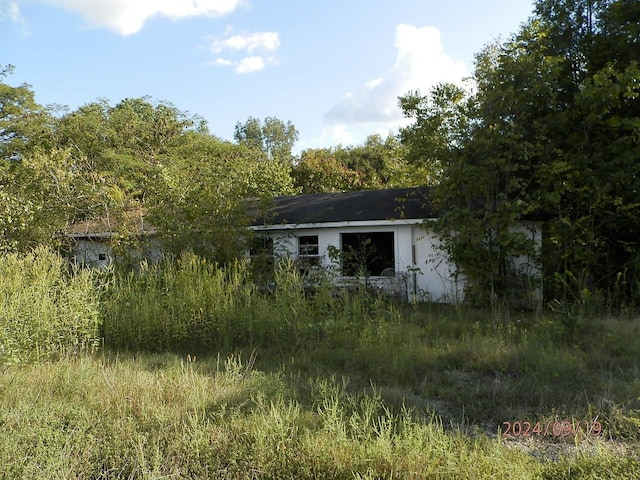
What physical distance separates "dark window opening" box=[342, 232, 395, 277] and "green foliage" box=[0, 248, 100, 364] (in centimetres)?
760

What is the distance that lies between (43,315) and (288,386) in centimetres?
350

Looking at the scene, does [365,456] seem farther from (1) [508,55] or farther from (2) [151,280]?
(1) [508,55]

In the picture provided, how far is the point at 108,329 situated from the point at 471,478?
618 cm

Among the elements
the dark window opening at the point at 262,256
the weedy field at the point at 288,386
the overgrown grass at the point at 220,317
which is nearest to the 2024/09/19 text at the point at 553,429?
the weedy field at the point at 288,386

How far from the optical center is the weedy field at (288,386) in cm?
376

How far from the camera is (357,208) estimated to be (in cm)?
1502

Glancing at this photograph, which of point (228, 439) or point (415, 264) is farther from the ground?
point (415, 264)

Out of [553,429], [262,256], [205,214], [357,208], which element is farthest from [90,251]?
[553,429]

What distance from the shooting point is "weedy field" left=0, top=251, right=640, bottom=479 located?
3.76 metres

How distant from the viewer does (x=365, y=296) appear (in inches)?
396

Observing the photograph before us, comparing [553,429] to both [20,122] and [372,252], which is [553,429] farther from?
[20,122]

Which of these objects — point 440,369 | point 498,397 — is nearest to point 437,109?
point 440,369

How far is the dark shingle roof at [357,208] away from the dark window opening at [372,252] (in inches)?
29.4

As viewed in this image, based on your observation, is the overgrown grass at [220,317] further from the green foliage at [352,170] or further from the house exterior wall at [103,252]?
the green foliage at [352,170]
